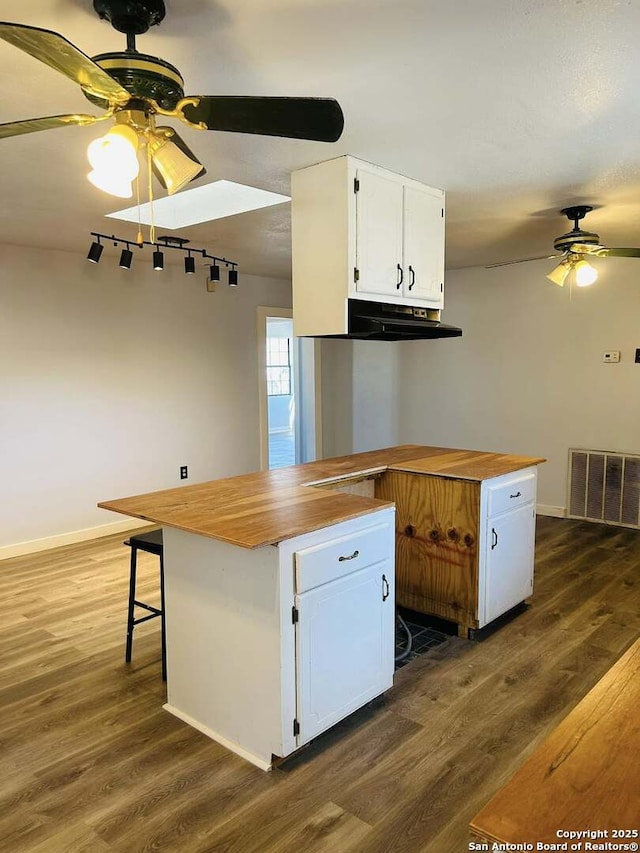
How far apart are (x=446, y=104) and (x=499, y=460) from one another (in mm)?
1893

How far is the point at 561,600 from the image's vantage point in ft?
11.1

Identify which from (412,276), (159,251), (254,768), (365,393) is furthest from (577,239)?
(254,768)

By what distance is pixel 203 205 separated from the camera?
12.0 feet

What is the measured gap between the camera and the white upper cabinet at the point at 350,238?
2576 mm

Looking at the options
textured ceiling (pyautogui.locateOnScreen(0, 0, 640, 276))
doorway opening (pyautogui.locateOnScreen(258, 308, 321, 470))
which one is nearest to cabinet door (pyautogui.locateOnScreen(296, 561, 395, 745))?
textured ceiling (pyautogui.locateOnScreen(0, 0, 640, 276))

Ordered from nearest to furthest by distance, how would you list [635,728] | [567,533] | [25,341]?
[635,728] < [25,341] < [567,533]

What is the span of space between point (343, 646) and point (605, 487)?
11.9ft

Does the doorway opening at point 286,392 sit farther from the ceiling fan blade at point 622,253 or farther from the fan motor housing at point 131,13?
the fan motor housing at point 131,13

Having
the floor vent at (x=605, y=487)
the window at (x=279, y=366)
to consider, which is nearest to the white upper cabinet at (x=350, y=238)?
the floor vent at (x=605, y=487)

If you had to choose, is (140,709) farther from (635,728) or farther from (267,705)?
(635,728)

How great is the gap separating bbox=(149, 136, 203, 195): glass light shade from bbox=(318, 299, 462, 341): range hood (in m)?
1.16

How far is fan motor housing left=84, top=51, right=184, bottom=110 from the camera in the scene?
1317 millimetres

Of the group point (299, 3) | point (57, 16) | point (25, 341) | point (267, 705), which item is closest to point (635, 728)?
point (267, 705)

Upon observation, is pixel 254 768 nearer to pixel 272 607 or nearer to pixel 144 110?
pixel 272 607
